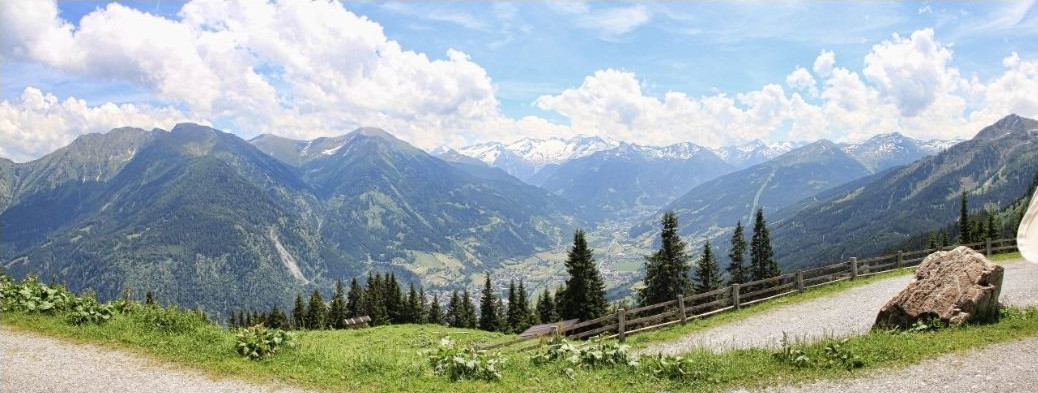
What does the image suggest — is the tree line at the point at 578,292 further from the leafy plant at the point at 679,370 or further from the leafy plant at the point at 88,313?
the leafy plant at the point at 679,370

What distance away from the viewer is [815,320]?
22.7 meters

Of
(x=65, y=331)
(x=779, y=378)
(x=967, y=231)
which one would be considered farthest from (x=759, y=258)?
(x=65, y=331)

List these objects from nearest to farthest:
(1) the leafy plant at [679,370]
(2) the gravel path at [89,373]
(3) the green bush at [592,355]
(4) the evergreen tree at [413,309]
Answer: (2) the gravel path at [89,373] < (1) the leafy plant at [679,370] < (3) the green bush at [592,355] < (4) the evergreen tree at [413,309]

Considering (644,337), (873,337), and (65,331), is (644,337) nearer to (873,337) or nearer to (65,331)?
(873,337)

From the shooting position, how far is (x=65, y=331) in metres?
16.6

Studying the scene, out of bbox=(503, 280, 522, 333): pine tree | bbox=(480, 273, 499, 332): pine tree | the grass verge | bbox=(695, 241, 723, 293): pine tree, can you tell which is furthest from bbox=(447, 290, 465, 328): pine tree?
the grass verge

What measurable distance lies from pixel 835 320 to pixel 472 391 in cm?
1664

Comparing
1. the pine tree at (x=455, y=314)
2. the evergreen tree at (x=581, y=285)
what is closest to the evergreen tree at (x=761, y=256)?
the evergreen tree at (x=581, y=285)

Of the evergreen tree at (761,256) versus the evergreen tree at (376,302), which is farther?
the evergreen tree at (376,302)

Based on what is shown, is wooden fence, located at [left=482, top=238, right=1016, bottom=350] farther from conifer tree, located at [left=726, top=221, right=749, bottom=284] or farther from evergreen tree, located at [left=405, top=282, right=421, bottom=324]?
evergreen tree, located at [left=405, top=282, right=421, bottom=324]

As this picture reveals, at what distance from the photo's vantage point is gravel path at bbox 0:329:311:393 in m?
12.7

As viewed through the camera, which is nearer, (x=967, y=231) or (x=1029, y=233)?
(x=1029, y=233)

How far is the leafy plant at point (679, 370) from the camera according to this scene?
13398mm

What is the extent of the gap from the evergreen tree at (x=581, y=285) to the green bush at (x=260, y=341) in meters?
40.1
